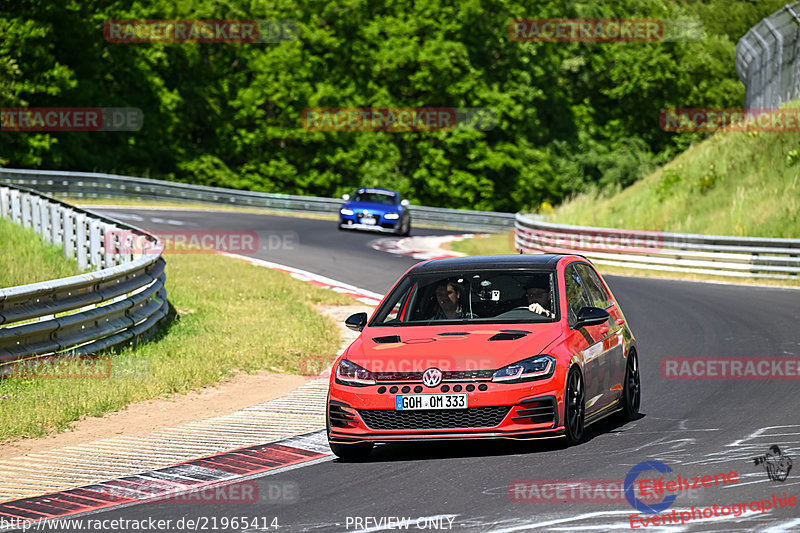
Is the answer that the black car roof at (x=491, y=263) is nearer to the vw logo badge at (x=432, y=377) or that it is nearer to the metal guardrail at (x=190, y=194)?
the vw logo badge at (x=432, y=377)

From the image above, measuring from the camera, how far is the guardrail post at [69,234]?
19.9 metres

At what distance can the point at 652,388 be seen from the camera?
12.5 meters

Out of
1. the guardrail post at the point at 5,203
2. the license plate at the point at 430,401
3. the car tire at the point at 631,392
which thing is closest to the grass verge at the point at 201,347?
the guardrail post at the point at 5,203

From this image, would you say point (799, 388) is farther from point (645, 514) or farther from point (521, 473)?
point (645, 514)

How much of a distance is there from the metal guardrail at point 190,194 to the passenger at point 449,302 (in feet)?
112

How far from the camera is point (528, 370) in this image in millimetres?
8750

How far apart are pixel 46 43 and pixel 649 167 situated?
33821 millimetres

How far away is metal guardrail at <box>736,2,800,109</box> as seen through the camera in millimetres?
34906

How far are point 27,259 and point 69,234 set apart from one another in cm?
154

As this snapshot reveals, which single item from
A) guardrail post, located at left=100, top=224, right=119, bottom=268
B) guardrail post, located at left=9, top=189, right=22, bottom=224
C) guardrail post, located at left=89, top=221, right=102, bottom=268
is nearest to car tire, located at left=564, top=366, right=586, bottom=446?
guardrail post, located at left=100, top=224, right=119, bottom=268

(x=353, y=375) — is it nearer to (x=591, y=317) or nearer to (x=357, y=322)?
(x=357, y=322)

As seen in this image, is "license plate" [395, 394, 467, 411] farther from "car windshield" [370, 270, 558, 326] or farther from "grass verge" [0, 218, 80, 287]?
"grass verge" [0, 218, 80, 287]

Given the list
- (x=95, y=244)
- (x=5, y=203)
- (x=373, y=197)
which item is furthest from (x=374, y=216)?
(x=95, y=244)

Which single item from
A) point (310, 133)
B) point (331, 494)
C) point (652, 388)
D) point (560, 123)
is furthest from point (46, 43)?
point (331, 494)
